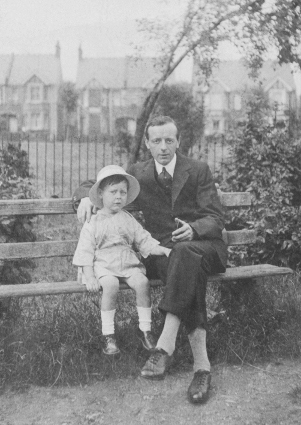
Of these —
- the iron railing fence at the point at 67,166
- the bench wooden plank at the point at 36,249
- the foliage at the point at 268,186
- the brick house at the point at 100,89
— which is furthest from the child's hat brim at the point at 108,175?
the brick house at the point at 100,89

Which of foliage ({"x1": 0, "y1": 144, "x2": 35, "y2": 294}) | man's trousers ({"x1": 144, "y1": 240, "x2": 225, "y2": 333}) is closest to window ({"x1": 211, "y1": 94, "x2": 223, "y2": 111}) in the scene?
foliage ({"x1": 0, "y1": 144, "x2": 35, "y2": 294})

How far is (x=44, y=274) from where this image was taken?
21.6 feet

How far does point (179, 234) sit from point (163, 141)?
2.15 feet

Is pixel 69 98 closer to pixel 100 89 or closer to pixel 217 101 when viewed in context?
pixel 100 89

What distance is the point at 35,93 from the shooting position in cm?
3938

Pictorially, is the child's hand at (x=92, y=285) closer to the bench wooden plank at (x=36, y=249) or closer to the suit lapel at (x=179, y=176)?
the bench wooden plank at (x=36, y=249)

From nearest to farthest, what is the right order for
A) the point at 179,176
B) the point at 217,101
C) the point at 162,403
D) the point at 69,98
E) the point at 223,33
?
the point at 162,403 → the point at 179,176 → the point at 223,33 → the point at 69,98 → the point at 217,101

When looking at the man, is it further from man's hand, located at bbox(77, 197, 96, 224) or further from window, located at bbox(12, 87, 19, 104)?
window, located at bbox(12, 87, 19, 104)

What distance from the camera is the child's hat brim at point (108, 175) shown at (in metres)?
3.94

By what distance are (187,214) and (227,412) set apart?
1.40 m

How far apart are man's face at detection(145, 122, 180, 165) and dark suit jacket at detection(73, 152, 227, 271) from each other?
0.12 m

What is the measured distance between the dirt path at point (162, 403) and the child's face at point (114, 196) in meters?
1.13

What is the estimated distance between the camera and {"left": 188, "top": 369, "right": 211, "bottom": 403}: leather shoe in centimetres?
354

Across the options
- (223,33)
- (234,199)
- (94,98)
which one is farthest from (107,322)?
(94,98)
